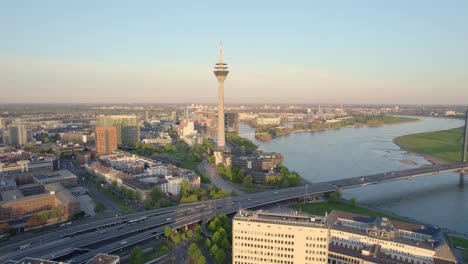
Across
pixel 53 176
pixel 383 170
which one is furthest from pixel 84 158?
pixel 383 170

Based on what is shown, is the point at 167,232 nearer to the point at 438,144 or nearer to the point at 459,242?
the point at 459,242

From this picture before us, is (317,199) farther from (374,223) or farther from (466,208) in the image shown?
(466,208)

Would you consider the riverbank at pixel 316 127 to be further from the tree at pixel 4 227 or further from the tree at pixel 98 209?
the tree at pixel 4 227

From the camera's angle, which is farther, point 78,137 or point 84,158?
point 78,137

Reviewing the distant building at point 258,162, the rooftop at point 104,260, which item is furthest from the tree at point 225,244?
the distant building at point 258,162

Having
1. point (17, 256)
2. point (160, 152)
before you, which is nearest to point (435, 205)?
point (17, 256)

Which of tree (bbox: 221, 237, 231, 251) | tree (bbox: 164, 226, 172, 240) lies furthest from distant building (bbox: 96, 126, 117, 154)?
tree (bbox: 221, 237, 231, 251)
